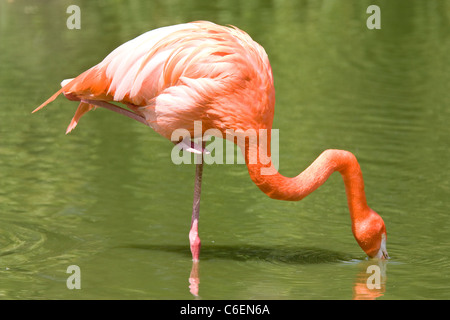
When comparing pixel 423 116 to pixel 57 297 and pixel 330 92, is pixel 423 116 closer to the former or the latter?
pixel 330 92

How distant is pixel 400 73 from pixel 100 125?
4892 millimetres

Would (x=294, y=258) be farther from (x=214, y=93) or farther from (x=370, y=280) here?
(x=214, y=93)

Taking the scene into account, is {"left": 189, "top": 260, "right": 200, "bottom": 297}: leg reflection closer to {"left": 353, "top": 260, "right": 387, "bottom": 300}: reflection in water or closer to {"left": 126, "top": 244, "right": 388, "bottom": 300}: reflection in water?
{"left": 126, "top": 244, "right": 388, "bottom": 300}: reflection in water

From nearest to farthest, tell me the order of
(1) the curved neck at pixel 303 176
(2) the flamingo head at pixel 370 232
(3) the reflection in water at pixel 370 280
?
1. (3) the reflection in water at pixel 370 280
2. (1) the curved neck at pixel 303 176
3. (2) the flamingo head at pixel 370 232

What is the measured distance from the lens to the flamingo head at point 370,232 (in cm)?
647

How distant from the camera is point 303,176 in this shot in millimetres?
6371

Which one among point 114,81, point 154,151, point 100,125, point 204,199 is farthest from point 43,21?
point 114,81

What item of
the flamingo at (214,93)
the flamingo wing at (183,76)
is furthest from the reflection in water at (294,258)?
the flamingo wing at (183,76)

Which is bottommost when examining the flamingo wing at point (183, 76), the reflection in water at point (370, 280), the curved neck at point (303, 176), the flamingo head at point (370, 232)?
the reflection in water at point (370, 280)

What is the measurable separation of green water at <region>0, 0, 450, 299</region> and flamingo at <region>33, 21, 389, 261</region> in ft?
2.10

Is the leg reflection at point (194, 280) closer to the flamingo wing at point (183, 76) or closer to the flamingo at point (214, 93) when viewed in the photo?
the flamingo at point (214, 93)

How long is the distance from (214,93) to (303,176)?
86 centimetres

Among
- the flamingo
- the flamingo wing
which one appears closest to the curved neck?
the flamingo

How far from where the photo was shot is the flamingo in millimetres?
6258
